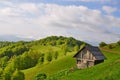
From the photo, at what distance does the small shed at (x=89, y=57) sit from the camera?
72.4 metres

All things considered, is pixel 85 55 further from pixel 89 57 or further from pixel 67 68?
pixel 67 68

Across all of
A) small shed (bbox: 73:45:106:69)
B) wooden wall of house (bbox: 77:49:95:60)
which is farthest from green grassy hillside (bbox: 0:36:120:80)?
wooden wall of house (bbox: 77:49:95:60)

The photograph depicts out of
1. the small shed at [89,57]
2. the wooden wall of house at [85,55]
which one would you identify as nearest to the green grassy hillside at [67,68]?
the small shed at [89,57]

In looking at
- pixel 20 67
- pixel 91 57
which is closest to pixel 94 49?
pixel 91 57

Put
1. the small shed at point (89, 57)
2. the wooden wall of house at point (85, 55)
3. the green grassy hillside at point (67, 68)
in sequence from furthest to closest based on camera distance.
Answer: the wooden wall of house at point (85, 55)
the small shed at point (89, 57)
the green grassy hillside at point (67, 68)

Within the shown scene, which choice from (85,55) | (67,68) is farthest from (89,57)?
(67,68)

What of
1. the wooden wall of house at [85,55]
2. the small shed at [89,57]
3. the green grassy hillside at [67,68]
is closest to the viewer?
the green grassy hillside at [67,68]

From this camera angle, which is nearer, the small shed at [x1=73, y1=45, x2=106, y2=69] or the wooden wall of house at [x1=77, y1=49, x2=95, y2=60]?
the small shed at [x1=73, y1=45, x2=106, y2=69]

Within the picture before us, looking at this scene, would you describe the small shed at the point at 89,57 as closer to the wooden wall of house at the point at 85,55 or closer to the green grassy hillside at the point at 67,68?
the wooden wall of house at the point at 85,55

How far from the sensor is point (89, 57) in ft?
240

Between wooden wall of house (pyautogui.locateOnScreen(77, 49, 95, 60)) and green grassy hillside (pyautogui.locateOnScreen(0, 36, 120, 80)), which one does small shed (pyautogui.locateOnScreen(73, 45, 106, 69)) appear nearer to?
wooden wall of house (pyautogui.locateOnScreen(77, 49, 95, 60))

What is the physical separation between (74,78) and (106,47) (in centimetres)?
7717

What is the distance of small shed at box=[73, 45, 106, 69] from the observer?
237ft

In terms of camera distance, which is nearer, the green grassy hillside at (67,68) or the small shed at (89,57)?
the green grassy hillside at (67,68)
